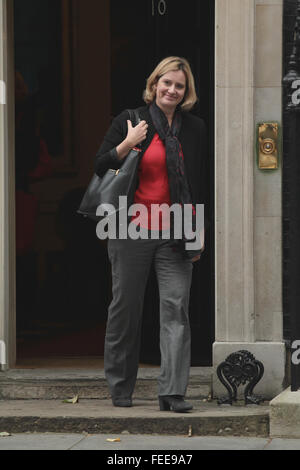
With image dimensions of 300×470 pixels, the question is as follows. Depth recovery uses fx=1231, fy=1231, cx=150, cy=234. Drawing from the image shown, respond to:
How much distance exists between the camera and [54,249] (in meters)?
11.7

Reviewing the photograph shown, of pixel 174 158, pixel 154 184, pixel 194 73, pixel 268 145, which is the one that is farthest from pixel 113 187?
pixel 194 73

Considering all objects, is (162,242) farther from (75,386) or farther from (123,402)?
(75,386)

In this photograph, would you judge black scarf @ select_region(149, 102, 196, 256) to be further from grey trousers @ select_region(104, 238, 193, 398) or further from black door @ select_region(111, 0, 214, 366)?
black door @ select_region(111, 0, 214, 366)

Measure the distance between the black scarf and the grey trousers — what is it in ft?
0.56

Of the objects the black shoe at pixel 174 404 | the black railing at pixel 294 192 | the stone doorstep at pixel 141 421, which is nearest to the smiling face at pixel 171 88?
the black railing at pixel 294 192

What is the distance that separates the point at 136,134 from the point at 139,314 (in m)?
1.13

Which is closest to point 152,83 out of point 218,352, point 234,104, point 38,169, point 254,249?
point 234,104

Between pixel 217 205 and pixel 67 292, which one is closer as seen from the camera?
pixel 217 205

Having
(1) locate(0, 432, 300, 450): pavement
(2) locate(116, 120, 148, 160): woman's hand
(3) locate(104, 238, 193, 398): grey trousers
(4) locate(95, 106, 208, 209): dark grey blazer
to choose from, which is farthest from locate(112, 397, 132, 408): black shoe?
(2) locate(116, 120, 148, 160): woman's hand

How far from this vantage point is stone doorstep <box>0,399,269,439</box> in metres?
7.30

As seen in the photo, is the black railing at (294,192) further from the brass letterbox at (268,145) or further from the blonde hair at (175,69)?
the blonde hair at (175,69)

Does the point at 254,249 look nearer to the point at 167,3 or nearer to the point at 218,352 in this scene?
the point at 218,352

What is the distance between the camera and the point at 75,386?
830 centimetres
